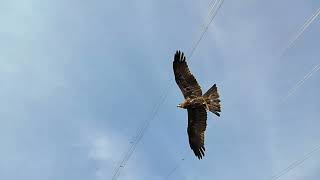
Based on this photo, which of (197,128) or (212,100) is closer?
(212,100)

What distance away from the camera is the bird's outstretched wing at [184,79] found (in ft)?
101

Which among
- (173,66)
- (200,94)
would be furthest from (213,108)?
(173,66)

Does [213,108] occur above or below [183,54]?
below

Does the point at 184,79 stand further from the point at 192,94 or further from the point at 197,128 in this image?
the point at 197,128

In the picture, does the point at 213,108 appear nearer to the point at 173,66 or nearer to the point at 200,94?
the point at 200,94

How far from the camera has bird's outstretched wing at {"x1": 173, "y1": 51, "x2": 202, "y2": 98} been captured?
30750mm

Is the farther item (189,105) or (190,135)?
(190,135)

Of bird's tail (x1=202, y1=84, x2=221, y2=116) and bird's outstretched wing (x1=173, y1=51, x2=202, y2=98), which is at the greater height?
bird's outstretched wing (x1=173, y1=51, x2=202, y2=98)

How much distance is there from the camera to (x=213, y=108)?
30.2 m

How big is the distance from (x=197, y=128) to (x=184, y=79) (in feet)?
11.4

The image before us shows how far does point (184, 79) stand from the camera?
1217 inches

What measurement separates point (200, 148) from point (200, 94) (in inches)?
158

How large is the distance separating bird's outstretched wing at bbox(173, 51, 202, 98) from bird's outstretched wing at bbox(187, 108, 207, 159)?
1302mm

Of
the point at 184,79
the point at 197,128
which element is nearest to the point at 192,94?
the point at 184,79
